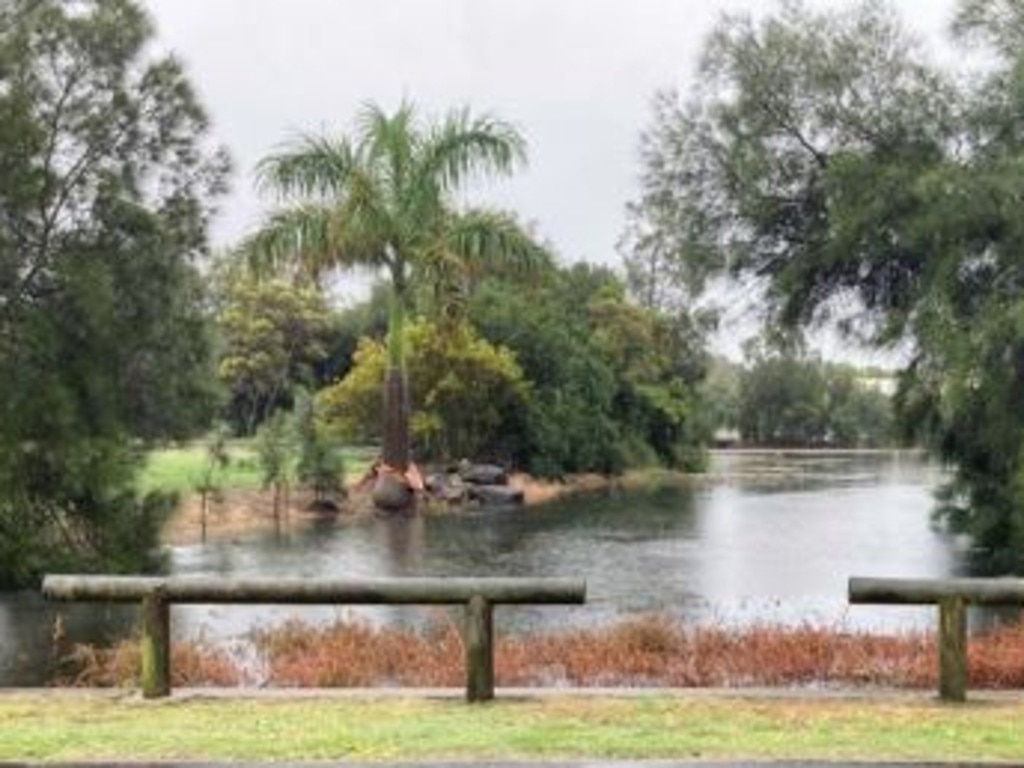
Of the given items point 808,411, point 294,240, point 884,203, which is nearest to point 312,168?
point 294,240

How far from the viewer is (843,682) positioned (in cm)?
1330

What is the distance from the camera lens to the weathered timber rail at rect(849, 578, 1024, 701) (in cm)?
1064

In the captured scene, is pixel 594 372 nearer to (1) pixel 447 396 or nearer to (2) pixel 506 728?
(1) pixel 447 396

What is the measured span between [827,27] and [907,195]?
12.2ft

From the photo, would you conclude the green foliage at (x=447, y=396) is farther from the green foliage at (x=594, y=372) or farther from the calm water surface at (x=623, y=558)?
the calm water surface at (x=623, y=558)

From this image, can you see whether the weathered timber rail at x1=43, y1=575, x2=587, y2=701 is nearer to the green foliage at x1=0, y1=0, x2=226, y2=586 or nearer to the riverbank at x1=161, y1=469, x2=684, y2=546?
the green foliage at x1=0, y1=0, x2=226, y2=586

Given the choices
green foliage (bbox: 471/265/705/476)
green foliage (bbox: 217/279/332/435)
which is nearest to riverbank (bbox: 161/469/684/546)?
green foliage (bbox: 471/265/705/476)

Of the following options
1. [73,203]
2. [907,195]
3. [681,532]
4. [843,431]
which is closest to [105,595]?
[73,203]

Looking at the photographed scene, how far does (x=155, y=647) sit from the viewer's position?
1091 centimetres

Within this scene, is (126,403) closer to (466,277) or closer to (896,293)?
(896,293)

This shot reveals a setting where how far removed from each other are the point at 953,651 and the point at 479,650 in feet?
9.57

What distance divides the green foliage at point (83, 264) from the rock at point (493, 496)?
19545 millimetres

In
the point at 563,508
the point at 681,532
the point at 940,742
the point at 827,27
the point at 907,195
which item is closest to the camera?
the point at 940,742

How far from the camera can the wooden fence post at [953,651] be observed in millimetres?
10648
